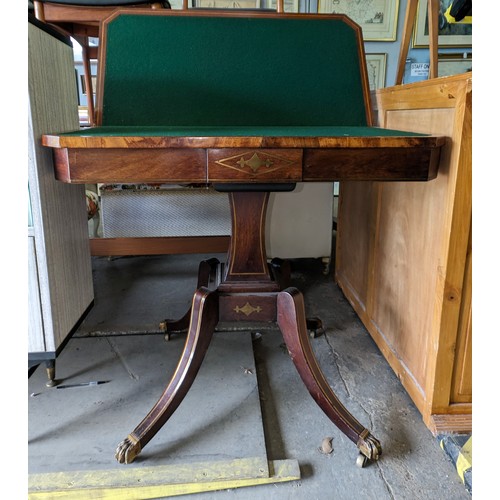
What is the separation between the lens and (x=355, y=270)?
190cm

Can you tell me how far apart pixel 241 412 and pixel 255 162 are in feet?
2.29

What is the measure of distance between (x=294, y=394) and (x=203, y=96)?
37.5 inches

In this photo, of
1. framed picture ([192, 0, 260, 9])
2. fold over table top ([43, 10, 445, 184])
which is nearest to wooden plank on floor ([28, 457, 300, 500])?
fold over table top ([43, 10, 445, 184])

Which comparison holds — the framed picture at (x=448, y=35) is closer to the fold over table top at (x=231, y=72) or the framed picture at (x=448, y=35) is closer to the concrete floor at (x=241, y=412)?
the fold over table top at (x=231, y=72)

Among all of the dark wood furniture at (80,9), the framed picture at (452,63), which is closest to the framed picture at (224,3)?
the framed picture at (452,63)

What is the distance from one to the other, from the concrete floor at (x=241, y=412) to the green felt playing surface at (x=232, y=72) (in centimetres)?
76

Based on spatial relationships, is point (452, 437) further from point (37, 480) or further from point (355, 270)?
point (37, 480)

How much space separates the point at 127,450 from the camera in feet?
3.53

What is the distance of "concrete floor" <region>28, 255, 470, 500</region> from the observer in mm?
1072

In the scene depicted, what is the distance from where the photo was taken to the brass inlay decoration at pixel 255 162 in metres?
0.95

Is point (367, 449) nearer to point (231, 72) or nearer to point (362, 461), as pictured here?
point (362, 461)

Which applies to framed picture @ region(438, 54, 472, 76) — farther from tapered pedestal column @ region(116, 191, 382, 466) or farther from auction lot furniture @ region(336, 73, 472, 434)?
tapered pedestal column @ region(116, 191, 382, 466)

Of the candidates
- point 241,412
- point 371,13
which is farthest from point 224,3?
point 241,412

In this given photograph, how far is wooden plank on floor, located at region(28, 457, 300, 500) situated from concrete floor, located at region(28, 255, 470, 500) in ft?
0.07
